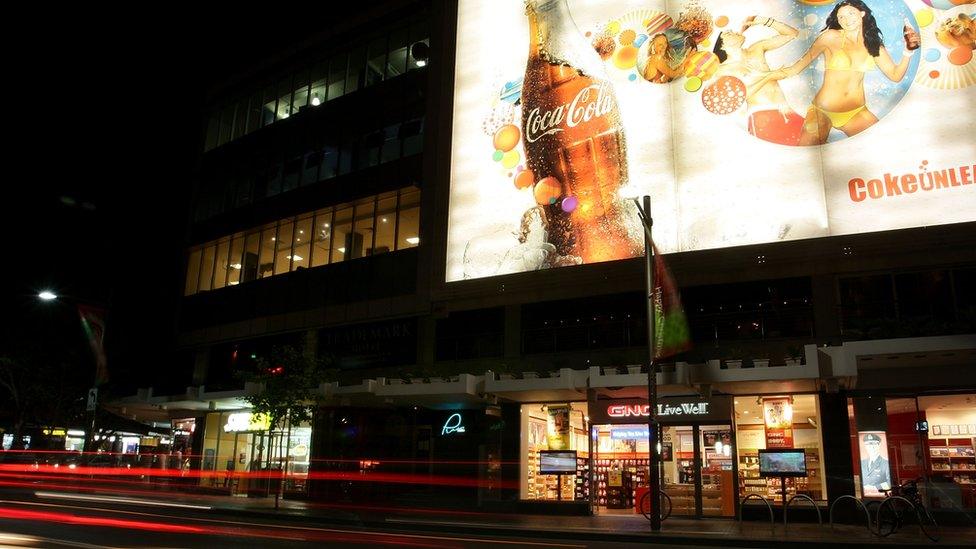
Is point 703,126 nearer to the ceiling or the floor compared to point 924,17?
nearer to the floor

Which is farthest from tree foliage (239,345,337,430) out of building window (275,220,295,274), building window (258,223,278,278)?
building window (258,223,278,278)

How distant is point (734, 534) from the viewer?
16.4 m

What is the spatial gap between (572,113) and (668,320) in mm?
11822

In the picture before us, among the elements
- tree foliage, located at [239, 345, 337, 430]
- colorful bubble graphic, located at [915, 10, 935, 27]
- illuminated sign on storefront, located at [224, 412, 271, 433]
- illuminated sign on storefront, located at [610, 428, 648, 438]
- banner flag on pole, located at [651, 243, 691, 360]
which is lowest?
illuminated sign on storefront, located at [610, 428, 648, 438]

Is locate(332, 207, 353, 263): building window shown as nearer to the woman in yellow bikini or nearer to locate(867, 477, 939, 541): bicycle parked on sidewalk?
the woman in yellow bikini

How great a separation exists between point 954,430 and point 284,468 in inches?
924

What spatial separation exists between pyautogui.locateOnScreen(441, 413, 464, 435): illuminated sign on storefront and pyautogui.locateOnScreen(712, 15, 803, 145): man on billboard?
14.0 metres

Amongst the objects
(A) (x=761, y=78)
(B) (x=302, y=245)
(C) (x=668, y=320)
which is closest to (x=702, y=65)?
(A) (x=761, y=78)

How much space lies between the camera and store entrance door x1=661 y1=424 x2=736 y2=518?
21.7 meters

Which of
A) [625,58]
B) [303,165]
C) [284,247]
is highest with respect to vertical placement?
[625,58]

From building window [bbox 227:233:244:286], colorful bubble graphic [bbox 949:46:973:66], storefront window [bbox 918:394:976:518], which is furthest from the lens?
building window [bbox 227:233:244:286]

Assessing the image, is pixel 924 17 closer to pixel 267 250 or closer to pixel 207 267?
pixel 267 250

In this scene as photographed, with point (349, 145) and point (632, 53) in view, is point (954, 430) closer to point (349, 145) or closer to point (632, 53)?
point (632, 53)

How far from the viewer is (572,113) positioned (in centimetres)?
2742
